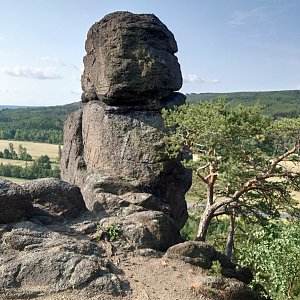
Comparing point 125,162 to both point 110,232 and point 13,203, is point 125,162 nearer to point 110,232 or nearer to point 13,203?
point 110,232

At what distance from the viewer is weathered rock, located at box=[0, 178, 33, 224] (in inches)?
501

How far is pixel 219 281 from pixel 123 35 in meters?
12.6

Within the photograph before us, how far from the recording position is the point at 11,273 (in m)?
10.6

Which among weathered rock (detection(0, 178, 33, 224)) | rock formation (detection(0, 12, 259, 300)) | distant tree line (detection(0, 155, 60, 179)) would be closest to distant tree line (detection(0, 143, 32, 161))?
A: distant tree line (detection(0, 155, 60, 179))

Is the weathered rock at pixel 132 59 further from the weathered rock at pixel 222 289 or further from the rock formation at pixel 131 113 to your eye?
the weathered rock at pixel 222 289

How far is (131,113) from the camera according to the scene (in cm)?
1898

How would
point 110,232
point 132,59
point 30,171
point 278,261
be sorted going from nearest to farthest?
point 278,261 → point 110,232 → point 132,59 → point 30,171

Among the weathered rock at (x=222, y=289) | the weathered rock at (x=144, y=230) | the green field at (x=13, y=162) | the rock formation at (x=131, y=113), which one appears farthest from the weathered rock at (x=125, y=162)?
the green field at (x=13, y=162)

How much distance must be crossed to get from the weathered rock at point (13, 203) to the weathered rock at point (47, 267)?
2.10 feet

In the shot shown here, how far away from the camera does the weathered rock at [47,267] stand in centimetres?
1048

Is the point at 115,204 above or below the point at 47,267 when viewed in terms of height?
above

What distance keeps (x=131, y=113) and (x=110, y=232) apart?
729cm

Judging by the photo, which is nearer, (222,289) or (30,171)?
(222,289)

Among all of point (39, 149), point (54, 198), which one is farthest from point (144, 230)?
point (39, 149)
